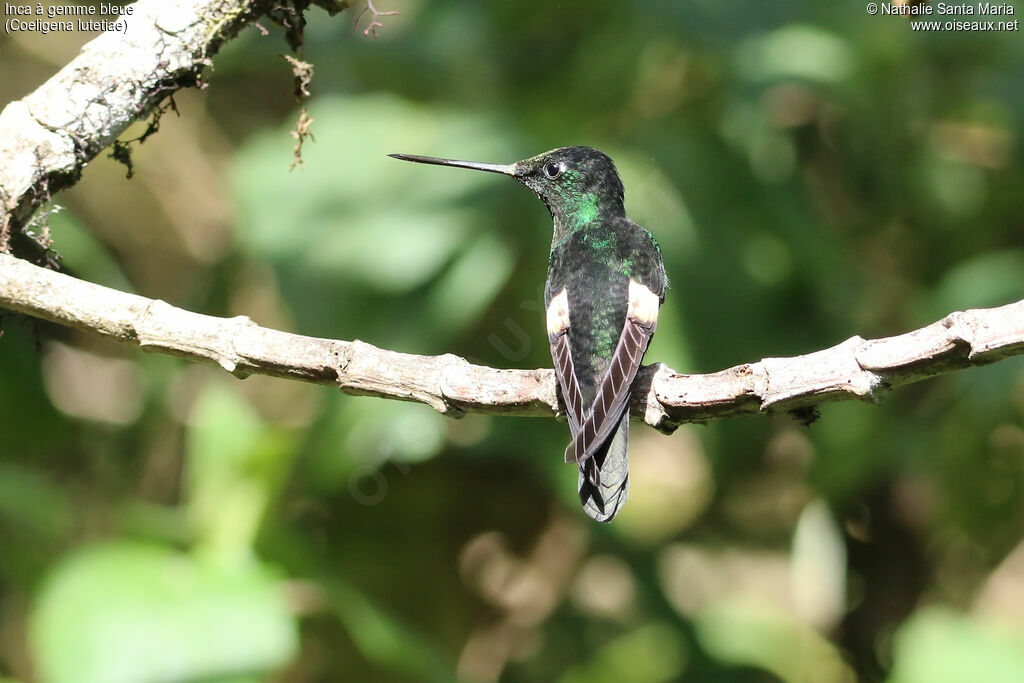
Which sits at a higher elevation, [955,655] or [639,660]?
[639,660]

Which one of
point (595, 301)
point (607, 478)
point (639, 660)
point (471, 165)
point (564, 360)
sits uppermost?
point (471, 165)

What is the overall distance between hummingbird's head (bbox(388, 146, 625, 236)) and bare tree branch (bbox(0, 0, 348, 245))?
3.75ft

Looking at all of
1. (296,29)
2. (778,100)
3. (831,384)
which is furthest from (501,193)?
(831,384)

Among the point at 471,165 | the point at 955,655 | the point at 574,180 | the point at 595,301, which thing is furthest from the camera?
the point at 955,655

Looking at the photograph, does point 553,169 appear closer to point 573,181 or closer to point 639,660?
point 573,181

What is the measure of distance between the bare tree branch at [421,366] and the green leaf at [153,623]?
4.97 feet

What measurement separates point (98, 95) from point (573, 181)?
1.49 m

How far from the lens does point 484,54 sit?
4062mm

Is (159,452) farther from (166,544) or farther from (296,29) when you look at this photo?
(296,29)

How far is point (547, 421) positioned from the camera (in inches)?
146

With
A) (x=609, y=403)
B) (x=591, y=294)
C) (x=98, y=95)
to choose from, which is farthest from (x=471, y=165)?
(x=98, y=95)

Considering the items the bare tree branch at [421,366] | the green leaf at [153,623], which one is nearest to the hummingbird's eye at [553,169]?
the bare tree branch at [421,366]

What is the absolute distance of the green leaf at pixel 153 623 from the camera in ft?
10.2

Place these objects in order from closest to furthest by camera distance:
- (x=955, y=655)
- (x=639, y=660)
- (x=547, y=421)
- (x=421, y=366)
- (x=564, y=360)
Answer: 1. (x=421, y=366)
2. (x=564, y=360)
3. (x=955, y=655)
4. (x=547, y=421)
5. (x=639, y=660)
